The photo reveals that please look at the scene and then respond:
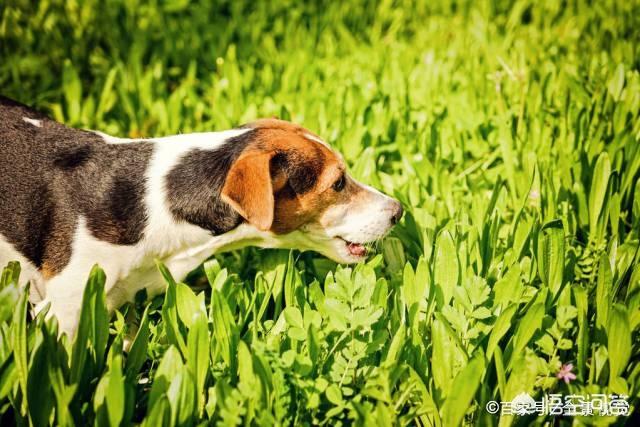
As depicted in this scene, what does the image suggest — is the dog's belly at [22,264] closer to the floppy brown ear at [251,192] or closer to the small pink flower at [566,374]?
the floppy brown ear at [251,192]

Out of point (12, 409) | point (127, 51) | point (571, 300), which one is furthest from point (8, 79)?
point (571, 300)

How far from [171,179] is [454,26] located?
508cm

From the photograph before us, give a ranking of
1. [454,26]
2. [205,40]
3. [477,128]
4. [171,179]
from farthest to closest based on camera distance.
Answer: [454,26] → [205,40] → [477,128] → [171,179]

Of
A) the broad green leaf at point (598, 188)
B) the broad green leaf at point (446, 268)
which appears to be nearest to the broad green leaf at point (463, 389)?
the broad green leaf at point (446, 268)

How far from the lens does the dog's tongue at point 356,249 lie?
285 cm

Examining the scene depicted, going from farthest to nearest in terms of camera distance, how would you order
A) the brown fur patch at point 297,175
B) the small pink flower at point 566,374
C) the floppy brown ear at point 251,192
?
the brown fur patch at point 297,175 → the floppy brown ear at point 251,192 → the small pink flower at point 566,374

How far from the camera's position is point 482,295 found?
2.23 m

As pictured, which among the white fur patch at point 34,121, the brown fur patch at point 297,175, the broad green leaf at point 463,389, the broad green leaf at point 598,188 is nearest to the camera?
the broad green leaf at point 463,389

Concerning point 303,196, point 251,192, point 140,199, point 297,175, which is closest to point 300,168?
point 297,175

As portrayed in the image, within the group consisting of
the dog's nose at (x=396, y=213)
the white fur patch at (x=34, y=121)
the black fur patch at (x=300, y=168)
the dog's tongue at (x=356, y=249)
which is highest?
the white fur patch at (x=34, y=121)

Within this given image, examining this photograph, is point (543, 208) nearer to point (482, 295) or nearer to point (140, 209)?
point (482, 295)

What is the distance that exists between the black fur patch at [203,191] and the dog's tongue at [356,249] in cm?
64

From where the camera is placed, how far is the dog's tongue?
2852mm

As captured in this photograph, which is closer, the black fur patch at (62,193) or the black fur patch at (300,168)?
the black fur patch at (62,193)
